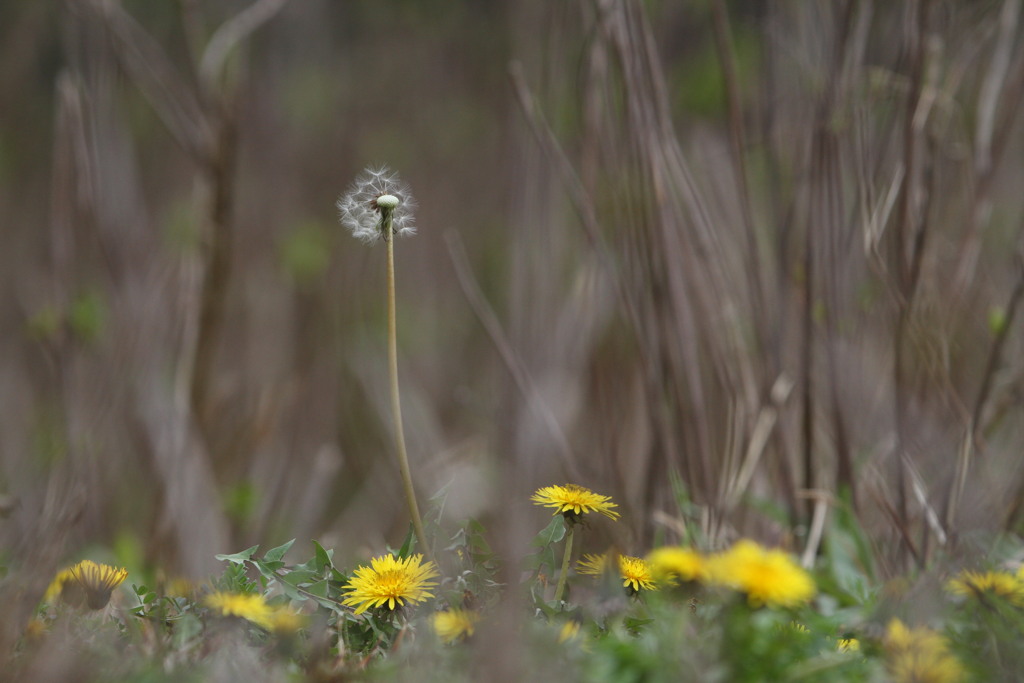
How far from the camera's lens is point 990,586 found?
554 mm

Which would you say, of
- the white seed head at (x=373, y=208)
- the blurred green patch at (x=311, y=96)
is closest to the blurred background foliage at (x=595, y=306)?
the white seed head at (x=373, y=208)

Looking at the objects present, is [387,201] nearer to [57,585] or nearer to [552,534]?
[552,534]

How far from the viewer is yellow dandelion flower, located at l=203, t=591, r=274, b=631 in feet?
1.69

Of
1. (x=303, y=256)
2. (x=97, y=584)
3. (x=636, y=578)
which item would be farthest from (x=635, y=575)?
(x=303, y=256)

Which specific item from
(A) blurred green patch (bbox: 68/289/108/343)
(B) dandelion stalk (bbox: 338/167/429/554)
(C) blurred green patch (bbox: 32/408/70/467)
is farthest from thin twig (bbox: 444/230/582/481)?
(A) blurred green patch (bbox: 68/289/108/343)

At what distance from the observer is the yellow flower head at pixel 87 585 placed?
22.8 inches

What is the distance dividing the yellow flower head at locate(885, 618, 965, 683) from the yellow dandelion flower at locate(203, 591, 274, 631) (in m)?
0.37

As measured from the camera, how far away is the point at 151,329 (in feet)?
5.35

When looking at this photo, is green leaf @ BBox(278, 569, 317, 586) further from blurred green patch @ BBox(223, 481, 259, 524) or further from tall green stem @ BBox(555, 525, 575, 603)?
blurred green patch @ BBox(223, 481, 259, 524)

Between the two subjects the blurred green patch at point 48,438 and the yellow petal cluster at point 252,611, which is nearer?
the yellow petal cluster at point 252,611

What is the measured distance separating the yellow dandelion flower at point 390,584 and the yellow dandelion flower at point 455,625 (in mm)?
36

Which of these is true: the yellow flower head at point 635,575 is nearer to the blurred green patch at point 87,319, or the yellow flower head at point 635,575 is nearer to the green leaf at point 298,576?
the green leaf at point 298,576

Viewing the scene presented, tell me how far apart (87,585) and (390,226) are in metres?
0.33

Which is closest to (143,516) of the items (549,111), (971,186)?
(549,111)
